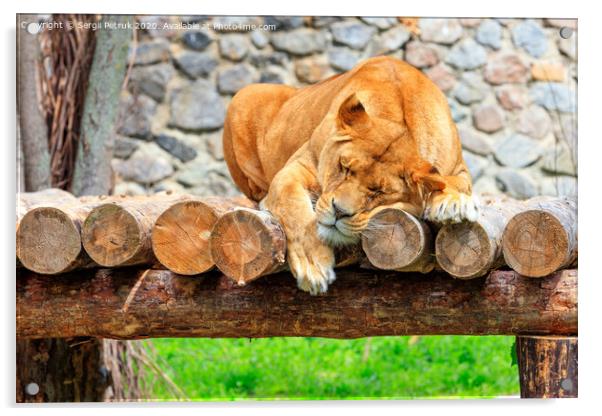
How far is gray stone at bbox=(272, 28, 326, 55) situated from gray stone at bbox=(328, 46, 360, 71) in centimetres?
7

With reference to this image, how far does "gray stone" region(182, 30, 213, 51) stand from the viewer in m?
5.58

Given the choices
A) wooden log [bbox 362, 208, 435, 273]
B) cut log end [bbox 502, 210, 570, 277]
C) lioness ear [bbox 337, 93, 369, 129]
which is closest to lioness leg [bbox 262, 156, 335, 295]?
wooden log [bbox 362, 208, 435, 273]

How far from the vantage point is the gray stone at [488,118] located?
18.4 feet

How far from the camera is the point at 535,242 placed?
10.5ft

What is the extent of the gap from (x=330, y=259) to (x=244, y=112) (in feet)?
5.47

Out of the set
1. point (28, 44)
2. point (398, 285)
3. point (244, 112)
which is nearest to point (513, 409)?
point (398, 285)

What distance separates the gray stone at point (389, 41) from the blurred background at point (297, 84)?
0.01 m

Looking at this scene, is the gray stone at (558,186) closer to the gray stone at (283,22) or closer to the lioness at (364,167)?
the lioness at (364,167)

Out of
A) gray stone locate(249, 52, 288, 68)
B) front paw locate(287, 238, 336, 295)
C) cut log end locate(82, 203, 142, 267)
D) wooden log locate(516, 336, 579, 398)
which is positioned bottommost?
wooden log locate(516, 336, 579, 398)

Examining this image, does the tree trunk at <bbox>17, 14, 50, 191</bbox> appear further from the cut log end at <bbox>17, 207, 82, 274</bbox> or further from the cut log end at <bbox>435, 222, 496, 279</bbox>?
the cut log end at <bbox>435, 222, 496, 279</bbox>

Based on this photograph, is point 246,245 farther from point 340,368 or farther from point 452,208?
point 340,368

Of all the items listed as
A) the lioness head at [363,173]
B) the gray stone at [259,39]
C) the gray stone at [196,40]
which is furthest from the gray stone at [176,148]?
the lioness head at [363,173]

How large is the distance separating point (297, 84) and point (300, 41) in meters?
0.39
